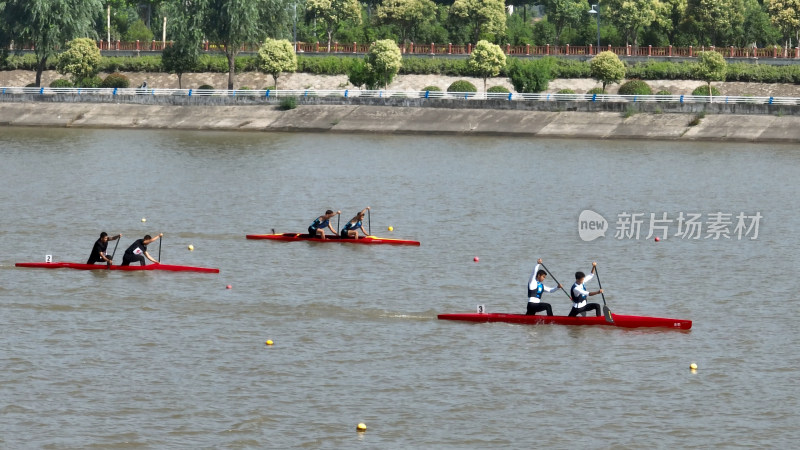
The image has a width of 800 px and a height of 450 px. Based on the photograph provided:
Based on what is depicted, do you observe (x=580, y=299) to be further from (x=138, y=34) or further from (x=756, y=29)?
(x=138, y=34)

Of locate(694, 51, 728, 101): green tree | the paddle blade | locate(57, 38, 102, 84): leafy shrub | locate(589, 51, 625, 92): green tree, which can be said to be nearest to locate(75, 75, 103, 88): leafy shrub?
locate(57, 38, 102, 84): leafy shrub

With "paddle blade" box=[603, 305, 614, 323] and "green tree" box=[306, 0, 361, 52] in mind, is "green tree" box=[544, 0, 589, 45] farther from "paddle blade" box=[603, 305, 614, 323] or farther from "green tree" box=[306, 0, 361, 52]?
"paddle blade" box=[603, 305, 614, 323]

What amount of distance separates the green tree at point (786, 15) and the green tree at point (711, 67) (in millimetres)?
11090

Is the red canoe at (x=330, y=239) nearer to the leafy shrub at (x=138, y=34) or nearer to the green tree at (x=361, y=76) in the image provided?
the green tree at (x=361, y=76)

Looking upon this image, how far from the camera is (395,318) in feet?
105

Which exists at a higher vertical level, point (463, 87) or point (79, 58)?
point (79, 58)

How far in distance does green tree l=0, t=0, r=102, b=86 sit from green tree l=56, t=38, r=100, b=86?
152 centimetres

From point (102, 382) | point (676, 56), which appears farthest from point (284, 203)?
point (676, 56)

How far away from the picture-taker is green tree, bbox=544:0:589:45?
113 metres

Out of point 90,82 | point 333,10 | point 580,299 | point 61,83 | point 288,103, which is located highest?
point 333,10

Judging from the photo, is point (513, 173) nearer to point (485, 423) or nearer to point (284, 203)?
point (284, 203)

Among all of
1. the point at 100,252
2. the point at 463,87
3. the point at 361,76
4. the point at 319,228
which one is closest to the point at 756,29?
the point at 463,87

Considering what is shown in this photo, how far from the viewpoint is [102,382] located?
26109mm

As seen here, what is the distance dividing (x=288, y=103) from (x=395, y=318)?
5827cm
